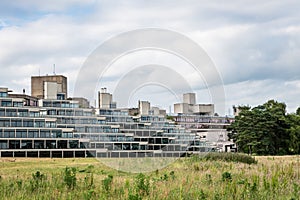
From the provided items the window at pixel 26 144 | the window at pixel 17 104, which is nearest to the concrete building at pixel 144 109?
the window at pixel 17 104

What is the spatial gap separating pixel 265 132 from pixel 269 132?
0.80 metres

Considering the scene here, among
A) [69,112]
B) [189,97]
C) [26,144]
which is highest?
[189,97]

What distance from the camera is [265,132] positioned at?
63.8 metres

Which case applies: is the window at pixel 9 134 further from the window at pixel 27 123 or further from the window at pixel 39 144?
the window at pixel 39 144

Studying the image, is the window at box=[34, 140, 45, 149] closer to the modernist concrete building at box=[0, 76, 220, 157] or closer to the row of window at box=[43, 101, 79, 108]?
the modernist concrete building at box=[0, 76, 220, 157]

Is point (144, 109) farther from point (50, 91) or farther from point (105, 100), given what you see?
point (50, 91)

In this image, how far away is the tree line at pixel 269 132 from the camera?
63.7 meters

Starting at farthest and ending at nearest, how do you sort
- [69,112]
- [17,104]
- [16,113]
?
[69,112] < [17,104] < [16,113]

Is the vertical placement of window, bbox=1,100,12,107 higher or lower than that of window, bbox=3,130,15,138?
higher

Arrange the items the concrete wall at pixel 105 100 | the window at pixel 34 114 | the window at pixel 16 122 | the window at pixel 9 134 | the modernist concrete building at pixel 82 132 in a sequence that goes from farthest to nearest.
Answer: the concrete wall at pixel 105 100 < the window at pixel 34 114 < the window at pixel 16 122 < the modernist concrete building at pixel 82 132 < the window at pixel 9 134

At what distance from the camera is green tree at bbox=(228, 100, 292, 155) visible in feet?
209

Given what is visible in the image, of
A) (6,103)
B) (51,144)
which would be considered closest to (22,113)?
(6,103)

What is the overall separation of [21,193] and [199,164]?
11.7 meters

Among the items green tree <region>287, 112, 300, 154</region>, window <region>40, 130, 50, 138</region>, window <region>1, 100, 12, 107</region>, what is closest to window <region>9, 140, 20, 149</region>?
window <region>40, 130, 50, 138</region>
